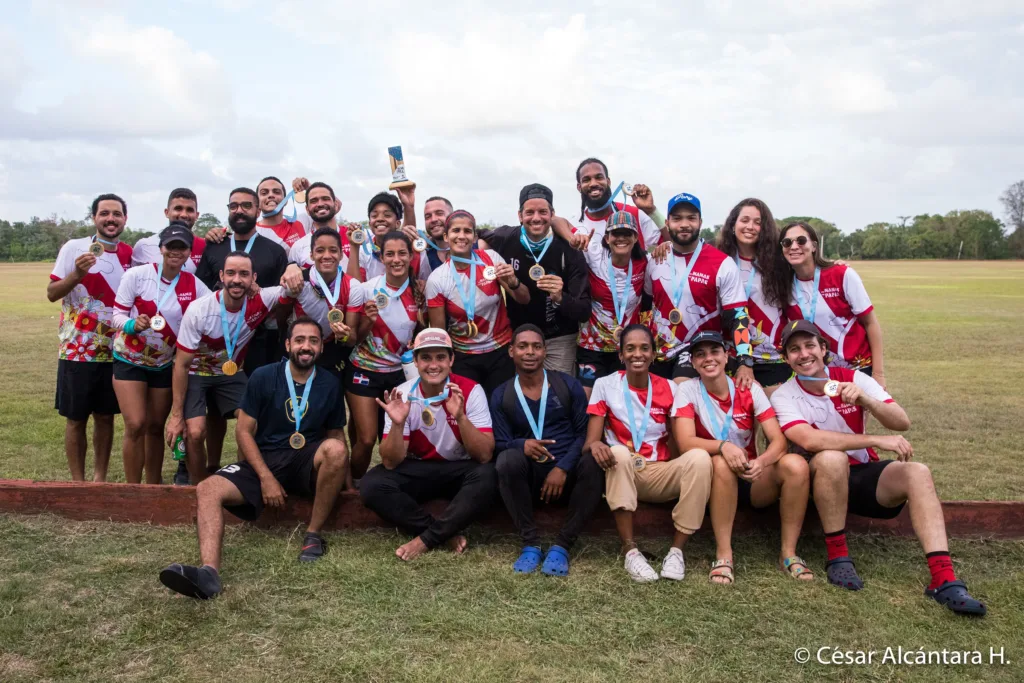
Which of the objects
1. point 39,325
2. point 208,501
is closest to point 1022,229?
point 39,325

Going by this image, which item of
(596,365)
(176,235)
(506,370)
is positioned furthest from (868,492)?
(176,235)

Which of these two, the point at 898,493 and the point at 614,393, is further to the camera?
the point at 614,393

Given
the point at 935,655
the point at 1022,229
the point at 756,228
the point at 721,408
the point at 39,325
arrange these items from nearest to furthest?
the point at 935,655, the point at 721,408, the point at 756,228, the point at 39,325, the point at 1022,229

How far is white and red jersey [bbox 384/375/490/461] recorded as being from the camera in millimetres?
5562

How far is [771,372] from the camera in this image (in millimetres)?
6012

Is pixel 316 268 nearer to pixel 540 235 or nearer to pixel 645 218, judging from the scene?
pixel 540 235

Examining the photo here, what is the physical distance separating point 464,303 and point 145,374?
103 inches

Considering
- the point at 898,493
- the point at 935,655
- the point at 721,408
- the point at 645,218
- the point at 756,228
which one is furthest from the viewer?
the point at 645,218

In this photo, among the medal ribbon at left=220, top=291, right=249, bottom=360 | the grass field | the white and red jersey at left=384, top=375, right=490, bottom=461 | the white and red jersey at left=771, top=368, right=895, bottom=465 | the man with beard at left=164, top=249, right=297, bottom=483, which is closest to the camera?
the grass field

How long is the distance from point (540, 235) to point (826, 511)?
114 inches

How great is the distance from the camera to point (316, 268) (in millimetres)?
6324

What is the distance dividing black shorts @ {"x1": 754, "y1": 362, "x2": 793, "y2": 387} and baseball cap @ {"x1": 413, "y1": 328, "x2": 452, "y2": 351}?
2.36m

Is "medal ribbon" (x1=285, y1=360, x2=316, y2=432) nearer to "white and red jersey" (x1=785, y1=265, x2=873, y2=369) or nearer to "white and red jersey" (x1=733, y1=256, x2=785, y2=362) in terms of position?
"white and red jersey" (x1=733, y1=256, x2=785, y2=362)

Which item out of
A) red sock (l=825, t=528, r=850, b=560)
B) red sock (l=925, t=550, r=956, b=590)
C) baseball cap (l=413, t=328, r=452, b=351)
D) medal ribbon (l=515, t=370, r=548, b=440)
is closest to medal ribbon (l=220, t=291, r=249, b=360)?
baseball cap (l=413, t=328, r=452, b=351)
